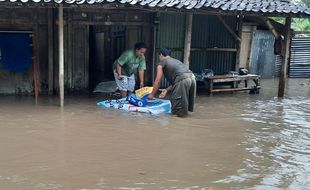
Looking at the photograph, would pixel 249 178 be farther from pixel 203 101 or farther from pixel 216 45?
pixel 216 45

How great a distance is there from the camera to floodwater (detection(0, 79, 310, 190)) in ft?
19.1

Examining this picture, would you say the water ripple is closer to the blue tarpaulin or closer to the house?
the house

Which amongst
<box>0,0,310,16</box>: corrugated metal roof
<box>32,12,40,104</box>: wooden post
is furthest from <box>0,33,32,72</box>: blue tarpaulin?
<box>0,0,310,16</box>: corrugated metal roof

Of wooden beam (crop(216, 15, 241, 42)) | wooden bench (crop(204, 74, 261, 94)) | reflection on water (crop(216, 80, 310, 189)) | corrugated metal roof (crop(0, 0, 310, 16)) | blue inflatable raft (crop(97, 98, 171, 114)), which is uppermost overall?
corrugated metal roof (crop(0, 0, 310, 16))

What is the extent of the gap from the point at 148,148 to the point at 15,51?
19.2ft

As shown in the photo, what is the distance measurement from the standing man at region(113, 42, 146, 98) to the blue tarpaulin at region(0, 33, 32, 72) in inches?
99.6

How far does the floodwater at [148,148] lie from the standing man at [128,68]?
968 mm

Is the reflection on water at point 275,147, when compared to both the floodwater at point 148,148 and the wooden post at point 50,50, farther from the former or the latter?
the wooden post at point 50,50

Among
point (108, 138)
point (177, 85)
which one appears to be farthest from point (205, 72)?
point (108, 138)

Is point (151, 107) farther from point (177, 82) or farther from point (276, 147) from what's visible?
point (276, 147)

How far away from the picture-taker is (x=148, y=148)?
24.0 ft

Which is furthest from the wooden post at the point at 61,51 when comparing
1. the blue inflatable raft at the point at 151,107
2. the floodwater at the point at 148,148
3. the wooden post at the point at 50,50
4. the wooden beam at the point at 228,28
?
the wooden beam at the point at 228,28

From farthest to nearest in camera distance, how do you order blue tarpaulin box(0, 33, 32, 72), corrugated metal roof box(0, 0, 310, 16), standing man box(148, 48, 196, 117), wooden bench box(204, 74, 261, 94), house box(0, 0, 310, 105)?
wooden bench box(204, 74, 261, 94)
blue tarpaulin box(0, 33, 32, 72)
house box(0, 0, 310, 105)
corrugated metal roof box(0, 0, 310, 16)
standing man box(148, 48, 196, 117)

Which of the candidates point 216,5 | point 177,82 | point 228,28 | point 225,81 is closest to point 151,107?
point 177,82
